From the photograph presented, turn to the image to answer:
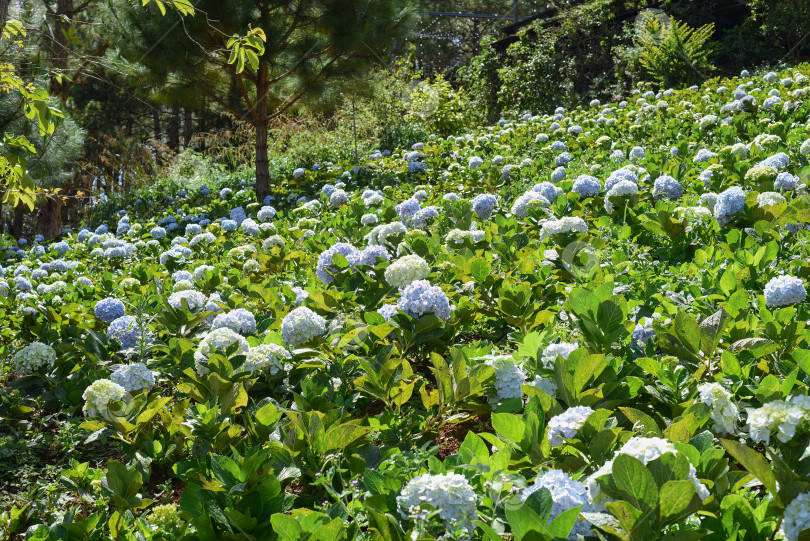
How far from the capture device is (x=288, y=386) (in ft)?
6.87

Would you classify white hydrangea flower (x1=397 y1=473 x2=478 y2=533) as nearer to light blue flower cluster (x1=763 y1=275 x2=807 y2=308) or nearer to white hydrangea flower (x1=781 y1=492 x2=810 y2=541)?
white hydrangea flower (x1=781 y1=492 x2=810 y2=541)

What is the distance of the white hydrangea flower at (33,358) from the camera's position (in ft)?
8.21

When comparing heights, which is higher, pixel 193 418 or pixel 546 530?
pixel 546 530

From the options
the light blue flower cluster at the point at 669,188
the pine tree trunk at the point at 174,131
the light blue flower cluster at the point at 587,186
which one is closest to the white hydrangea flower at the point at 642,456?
the light blue flower cluster at the point at 669,188

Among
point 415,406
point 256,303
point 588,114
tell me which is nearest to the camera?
point 415,406

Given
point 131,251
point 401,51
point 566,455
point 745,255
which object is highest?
point 401,51

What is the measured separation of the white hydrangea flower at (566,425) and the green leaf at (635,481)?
30cm

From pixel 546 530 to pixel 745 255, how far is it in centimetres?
170

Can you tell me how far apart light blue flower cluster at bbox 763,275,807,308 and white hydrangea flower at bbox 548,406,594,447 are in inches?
37.3

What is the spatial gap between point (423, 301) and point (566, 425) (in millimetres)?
835

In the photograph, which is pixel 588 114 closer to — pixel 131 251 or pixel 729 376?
pixel 131 251

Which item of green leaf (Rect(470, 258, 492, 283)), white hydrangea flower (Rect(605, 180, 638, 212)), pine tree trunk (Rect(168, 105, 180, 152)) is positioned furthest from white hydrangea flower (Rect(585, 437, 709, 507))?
pine tree trunk (Rect(168, 105, 180, 152))

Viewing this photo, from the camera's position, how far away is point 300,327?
85.3 inches

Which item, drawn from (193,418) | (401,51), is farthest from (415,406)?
(401,51)
